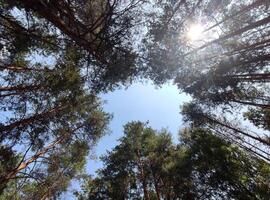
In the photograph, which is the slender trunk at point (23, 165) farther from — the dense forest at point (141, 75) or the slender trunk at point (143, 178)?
the slender trunk at point (143, 178)

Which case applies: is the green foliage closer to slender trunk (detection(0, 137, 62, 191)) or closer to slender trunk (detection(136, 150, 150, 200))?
slender trunk (detection(136, 150, 150, 200))

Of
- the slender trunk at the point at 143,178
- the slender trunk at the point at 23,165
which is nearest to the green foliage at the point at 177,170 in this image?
the slender trunk at the point at 143,178

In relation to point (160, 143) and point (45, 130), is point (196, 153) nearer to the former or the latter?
point (160, 143)

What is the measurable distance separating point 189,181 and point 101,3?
10.7m

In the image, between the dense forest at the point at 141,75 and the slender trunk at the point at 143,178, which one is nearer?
the dense forest at the point at 141,75

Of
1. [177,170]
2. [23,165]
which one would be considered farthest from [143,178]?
[23,165]

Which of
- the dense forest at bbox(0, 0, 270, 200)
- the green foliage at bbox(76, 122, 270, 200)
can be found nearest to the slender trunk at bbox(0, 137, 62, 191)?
the dense forest at bbox(0, 0, 270, 200)

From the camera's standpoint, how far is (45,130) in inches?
487

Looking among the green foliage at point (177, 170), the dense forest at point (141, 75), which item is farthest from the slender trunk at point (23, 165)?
the green foliage at point (177, 170)

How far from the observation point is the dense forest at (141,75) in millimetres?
9938

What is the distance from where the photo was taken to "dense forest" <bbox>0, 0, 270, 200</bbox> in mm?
9938

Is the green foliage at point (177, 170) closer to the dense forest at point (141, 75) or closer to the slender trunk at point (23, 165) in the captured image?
the dense forest at point (141, 75)

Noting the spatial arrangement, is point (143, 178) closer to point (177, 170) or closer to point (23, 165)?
point (177, 170)

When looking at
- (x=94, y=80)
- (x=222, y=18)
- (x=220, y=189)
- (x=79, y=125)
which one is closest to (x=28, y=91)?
(x=94, y=80)
